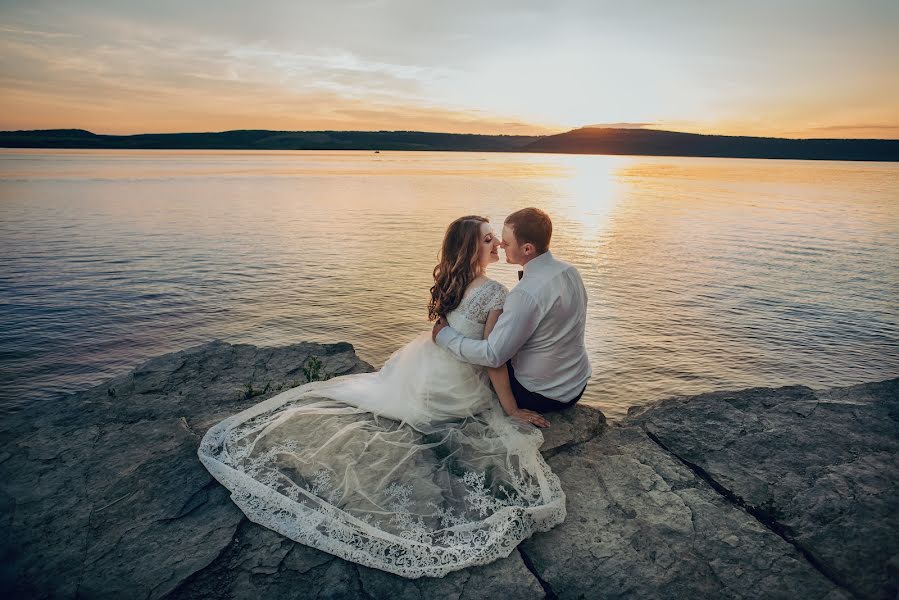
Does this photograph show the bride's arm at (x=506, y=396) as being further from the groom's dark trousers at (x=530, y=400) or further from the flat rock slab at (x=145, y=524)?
the flat rock slab at (x=145, y=524)

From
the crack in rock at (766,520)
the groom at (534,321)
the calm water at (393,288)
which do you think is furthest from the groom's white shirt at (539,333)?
the calm water at (393,288)

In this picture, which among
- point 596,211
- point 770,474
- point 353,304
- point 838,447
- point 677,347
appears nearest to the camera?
point 770,474

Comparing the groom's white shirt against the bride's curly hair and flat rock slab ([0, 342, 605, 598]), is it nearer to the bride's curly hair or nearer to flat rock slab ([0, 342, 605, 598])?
the bride's curly hair

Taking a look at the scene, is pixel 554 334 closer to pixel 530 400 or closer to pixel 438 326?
pixel 530 400

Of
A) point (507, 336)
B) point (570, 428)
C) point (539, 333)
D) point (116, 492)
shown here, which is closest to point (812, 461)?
point (570, 428)

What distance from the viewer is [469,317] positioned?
14.2ft

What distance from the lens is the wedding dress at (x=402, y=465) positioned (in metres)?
3.28

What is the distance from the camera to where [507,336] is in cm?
411

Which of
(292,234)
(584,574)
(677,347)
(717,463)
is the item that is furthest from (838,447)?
(292,234)

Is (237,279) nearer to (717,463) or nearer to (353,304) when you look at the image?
(353,304)

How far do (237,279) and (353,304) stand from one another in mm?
3618

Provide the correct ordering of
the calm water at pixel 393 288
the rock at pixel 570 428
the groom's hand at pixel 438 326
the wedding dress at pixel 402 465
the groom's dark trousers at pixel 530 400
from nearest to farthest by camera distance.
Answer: the wedding dress at pixel 402 465 < the rock at pixel 570 428 < the groom's hand at pixel 438 326 < the groom's dark trousers at pixel 530 400 < the calm water at pixel 393 288

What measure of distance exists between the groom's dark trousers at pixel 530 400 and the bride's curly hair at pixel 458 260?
885 mm

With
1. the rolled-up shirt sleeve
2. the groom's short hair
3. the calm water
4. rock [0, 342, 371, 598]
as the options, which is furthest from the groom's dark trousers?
the calm water
